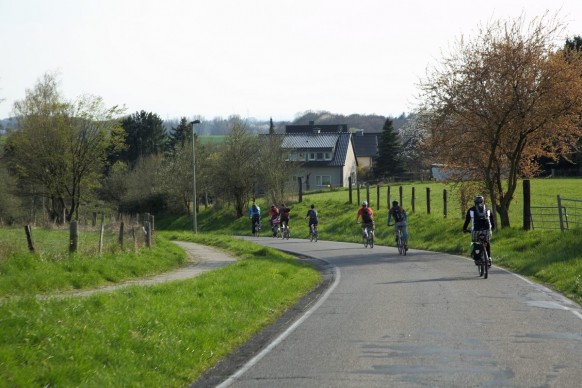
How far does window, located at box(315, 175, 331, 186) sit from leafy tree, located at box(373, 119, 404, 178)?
704cm

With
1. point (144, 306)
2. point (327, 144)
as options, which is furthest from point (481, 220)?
point (327, 144)

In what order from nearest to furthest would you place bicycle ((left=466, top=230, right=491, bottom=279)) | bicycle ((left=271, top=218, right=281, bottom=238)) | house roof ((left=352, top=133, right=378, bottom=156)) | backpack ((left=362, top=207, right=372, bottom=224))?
bicycle ((left=466, top=230, right=491, bottom=279)), backpack ((left=362, top=207, right=372, bottom=224)), bicycle ((left=271, top=218, right=281, bottom=238)), house roof ((left=352, top=133, right=378, bottom=156))

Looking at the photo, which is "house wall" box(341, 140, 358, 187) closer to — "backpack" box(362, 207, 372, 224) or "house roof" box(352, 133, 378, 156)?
"house roof" box(352, 133, 378, 156)

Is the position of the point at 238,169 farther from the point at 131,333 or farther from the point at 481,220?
the point at 131,333

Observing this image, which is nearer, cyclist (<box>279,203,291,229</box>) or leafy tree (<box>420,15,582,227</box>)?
leafy tree (<box>420,15,582,227</box>)

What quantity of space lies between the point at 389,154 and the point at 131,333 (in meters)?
86.3

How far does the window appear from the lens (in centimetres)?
9944

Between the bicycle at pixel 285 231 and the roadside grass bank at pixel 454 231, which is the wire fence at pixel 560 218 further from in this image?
the bicycle at pixel 285 231

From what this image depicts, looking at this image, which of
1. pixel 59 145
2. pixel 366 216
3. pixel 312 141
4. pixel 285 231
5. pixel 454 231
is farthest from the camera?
pixel 312 141

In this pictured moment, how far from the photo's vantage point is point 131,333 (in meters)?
10.0

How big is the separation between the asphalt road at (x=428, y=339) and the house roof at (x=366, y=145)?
113 m

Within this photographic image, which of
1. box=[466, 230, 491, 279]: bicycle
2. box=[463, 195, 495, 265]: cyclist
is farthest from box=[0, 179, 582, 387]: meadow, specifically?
box=[463, 195, 495, 265]: cyclist

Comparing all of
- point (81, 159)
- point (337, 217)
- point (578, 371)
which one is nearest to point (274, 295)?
point (578, 371)

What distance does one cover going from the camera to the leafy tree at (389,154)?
9469 centimetres
